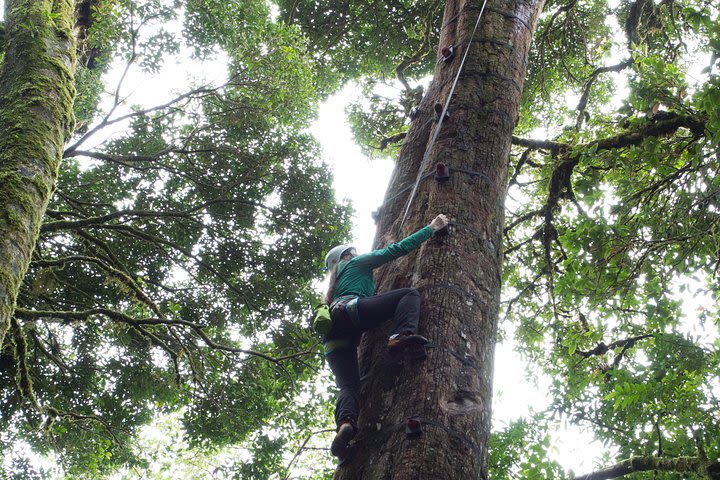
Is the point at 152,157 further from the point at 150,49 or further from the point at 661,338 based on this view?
the point at 661,338

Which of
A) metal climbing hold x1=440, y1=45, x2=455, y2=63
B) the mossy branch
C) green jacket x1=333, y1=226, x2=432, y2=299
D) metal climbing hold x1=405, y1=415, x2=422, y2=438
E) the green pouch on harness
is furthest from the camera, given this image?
metal climbing hold x1=440, y1=45, x2=455, y2=63

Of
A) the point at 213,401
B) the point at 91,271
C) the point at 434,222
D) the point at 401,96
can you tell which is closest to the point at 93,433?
the point at 213,401

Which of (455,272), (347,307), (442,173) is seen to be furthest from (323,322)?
(442,173)

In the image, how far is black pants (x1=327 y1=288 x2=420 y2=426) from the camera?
311 centimetres

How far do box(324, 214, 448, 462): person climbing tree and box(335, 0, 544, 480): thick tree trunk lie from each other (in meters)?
0.08

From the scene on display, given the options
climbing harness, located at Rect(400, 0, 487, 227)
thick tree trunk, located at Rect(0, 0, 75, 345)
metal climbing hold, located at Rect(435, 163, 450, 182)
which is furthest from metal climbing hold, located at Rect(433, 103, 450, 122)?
thick tree trunk, located at Rect(0, 0, 75, 345)

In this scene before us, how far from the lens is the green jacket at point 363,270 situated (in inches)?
→ 141

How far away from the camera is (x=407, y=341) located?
116 inches

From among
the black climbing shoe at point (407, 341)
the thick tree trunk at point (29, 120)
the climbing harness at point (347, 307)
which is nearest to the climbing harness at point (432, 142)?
the climbing harness at point (347, 307)

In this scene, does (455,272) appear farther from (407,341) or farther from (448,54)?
(448,54)

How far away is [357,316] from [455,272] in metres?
0.64

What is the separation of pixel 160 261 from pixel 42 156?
4009mm

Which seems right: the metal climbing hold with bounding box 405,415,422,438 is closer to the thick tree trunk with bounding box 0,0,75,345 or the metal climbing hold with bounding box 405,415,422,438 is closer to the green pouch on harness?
the green pouch on harness

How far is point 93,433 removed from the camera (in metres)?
7.00
